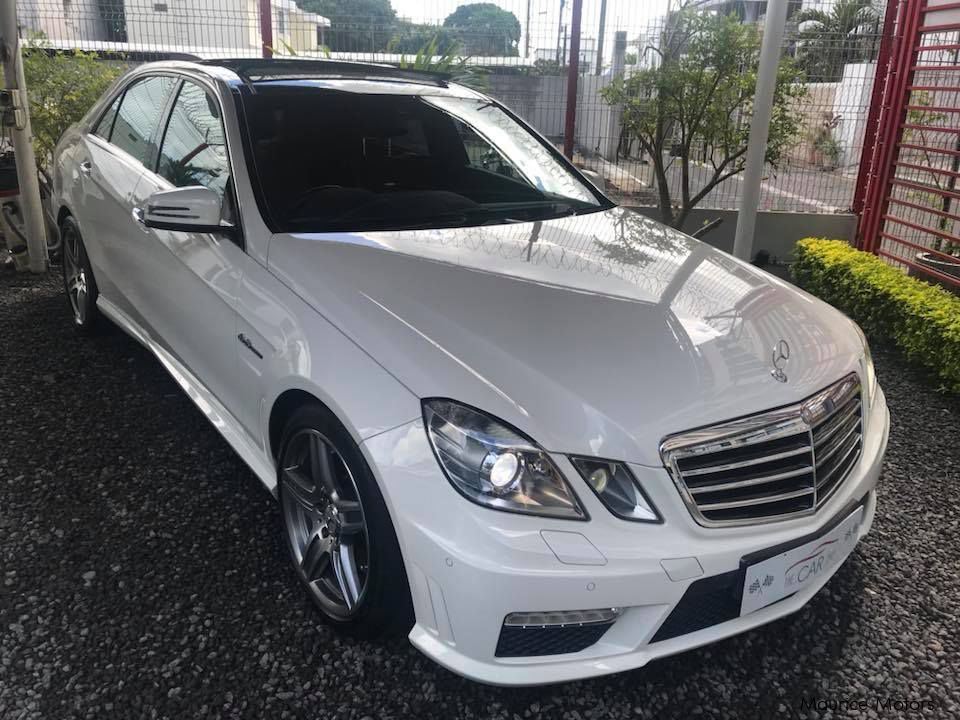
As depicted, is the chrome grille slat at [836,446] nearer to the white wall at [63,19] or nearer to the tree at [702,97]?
the tree at [702,97]

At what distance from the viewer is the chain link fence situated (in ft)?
22.7

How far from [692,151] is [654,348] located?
5.38 meters

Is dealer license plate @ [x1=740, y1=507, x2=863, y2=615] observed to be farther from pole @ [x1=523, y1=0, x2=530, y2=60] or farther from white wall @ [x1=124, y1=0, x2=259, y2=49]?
white wall @ [x1=124, y1=0, x2=259, y2=49]

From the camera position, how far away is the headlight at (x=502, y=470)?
5.87ft

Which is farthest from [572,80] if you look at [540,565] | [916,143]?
[540,565]

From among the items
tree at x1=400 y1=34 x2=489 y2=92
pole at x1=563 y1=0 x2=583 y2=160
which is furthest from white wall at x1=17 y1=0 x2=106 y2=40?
pole at x1=563 y1=0 x2=583 y2=160

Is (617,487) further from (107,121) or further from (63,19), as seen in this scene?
(63,19)

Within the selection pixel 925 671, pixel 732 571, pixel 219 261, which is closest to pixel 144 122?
pixel 219 261

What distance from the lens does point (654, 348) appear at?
2.09 metres

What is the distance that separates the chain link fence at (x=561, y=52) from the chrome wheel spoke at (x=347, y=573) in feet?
18.1

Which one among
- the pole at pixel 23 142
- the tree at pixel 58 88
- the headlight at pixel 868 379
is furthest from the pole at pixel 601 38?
the headlight at pixel 868 379

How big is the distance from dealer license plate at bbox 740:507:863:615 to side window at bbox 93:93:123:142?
11.7ft

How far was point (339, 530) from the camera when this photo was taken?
2201 millimetres

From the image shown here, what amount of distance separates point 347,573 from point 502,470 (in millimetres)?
670
